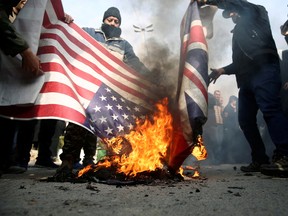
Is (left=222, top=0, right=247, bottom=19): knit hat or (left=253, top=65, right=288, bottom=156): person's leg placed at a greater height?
(left=222, top=0, right=247, bottom=19): knit hat

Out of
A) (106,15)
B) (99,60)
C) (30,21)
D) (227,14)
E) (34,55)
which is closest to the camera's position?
(34,55)

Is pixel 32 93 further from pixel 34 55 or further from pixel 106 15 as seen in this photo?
pixel 106 15

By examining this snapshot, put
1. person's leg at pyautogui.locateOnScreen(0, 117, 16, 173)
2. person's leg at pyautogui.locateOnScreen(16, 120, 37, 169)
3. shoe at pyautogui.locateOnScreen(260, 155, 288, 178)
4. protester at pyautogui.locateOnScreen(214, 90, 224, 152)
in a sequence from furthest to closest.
Answer: protester at pyautogui.locateOnScreen(214, 90, 224, 152), person's leg at pyautogui.locateOnScreen(16, 120, 37, 169), person's leg at pyautogui.locateOnScreen(0, 117, 16, 173), shoe at pyautogui.locateOnScreen(260, 155, 288, 178)

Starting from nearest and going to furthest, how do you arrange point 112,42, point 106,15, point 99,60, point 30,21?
point 30,21 < point 99,60 < point 112,42 < point 106,15

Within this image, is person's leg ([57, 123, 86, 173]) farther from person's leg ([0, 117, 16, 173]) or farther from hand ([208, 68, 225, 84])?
hand ([208, 68, 225, 84])

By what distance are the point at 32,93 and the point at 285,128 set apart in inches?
97.9

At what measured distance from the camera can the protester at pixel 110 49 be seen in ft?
8.81

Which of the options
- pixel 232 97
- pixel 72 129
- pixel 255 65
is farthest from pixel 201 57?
pixel 232 97

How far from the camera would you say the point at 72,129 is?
2779 mm

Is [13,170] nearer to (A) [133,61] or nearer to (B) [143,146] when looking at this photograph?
(B) [143,146]

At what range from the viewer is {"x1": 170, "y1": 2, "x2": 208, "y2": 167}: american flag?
2.52 m

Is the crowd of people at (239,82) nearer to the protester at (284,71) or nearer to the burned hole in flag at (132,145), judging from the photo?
the protester at (284,71)

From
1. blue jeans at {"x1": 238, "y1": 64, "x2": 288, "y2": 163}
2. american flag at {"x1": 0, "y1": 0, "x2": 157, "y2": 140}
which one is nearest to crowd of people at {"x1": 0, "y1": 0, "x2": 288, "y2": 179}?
blue jeans at {"x1": 238, "y1": 64, "x2": 288, "y2": 163}

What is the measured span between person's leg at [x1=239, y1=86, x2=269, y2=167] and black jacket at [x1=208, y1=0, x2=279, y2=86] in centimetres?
20
